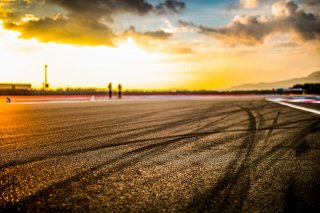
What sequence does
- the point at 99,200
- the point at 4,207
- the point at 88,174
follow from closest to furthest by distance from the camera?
the point at 4,207
the point at 99,200
the point at 88,174

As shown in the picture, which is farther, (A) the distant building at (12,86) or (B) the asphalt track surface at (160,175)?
(A) the distant building at (12,86)

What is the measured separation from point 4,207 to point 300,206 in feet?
7.37

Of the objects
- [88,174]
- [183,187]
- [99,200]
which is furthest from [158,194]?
[88,174]

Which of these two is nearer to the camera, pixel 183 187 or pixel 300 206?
pixel 300 206

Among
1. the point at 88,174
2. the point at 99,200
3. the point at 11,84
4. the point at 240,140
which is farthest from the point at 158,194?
the point at 11,84

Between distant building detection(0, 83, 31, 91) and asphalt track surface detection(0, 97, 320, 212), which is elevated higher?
distant building detection(0, 83, 31, 91)

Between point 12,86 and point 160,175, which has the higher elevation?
point 12,86

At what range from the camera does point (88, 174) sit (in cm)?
304

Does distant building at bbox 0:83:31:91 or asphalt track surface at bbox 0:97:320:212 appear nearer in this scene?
asphalt track surface at bbox 0:97:320:212

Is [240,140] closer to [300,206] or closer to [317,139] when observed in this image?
[317,139]

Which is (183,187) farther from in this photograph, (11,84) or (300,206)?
(11,84)

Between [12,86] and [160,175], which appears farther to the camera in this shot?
[12,86]

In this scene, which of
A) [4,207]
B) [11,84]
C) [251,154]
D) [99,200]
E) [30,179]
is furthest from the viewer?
[11,84]

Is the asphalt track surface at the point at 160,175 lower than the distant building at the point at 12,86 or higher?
lower
